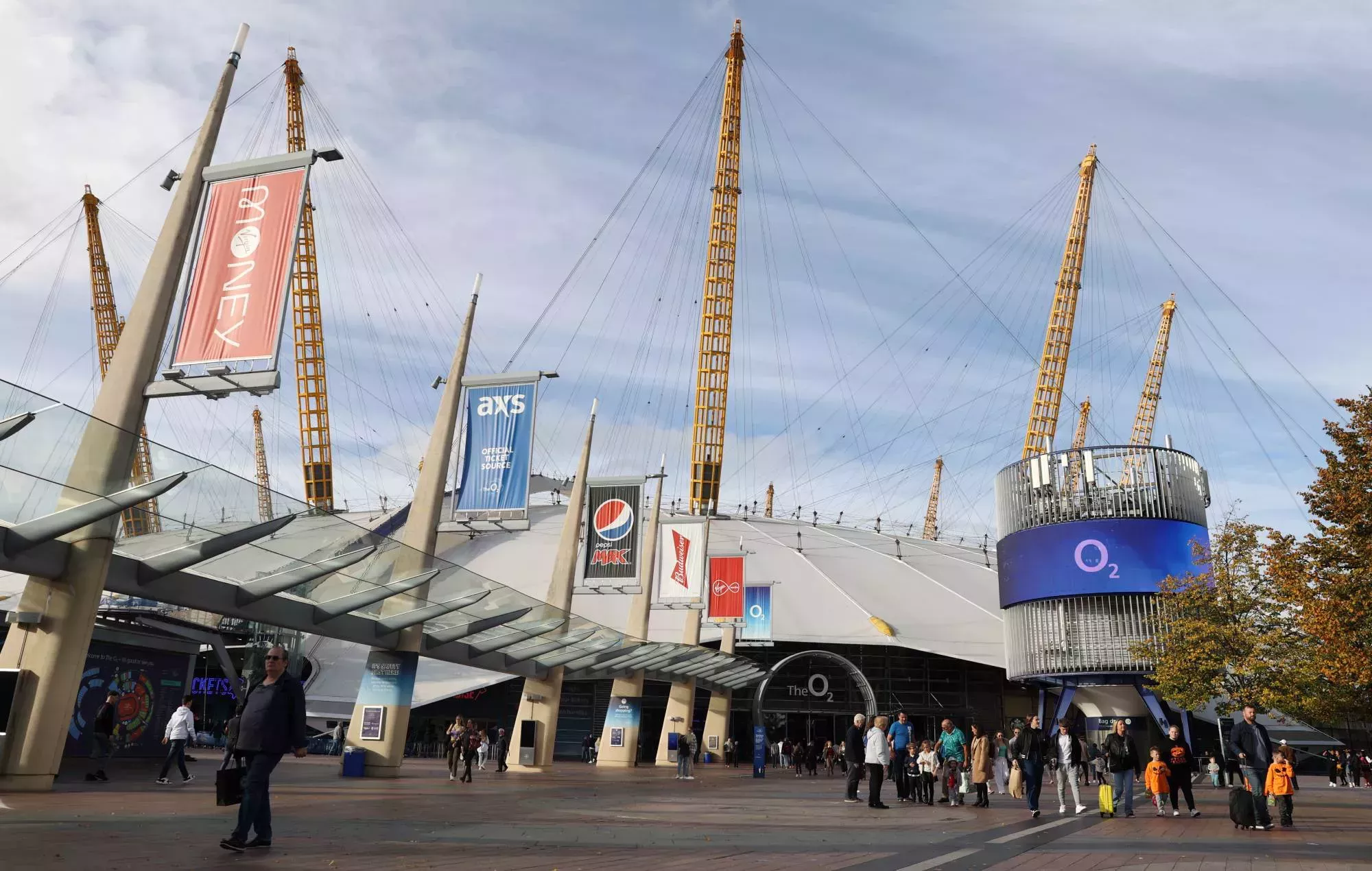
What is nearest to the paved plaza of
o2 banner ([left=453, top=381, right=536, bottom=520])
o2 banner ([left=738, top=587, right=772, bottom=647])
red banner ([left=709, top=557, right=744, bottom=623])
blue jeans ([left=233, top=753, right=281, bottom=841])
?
blue jeans ([left=233, top=753, right=281, bottom=841])

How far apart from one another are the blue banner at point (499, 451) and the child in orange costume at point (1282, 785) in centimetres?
1570

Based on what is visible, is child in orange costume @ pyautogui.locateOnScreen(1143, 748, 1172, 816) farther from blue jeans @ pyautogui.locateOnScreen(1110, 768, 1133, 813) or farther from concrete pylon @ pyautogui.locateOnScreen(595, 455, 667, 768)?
concrete pylon @ pyautogui.locateOnScreen(595, 455, 667, 768)

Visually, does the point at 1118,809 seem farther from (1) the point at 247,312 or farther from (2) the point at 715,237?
(2) the point at 715,237

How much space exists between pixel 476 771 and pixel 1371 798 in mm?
23115

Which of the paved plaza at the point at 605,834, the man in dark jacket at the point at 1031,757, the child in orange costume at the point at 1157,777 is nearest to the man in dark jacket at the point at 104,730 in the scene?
the paved plaza at the point at 605,834

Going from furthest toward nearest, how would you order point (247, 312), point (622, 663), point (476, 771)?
point (622, 663) → point (476, 771) → point (247, 312)

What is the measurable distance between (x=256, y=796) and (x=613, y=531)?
84.8 ft

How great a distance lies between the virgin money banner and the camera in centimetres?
3953

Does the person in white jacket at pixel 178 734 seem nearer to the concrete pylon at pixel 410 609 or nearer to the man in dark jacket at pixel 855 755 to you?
the concrete pylon at pixel 410 609

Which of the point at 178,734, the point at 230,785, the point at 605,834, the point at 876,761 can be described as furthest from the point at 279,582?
the point at 876,761

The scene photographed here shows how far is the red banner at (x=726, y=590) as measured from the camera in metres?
44.8

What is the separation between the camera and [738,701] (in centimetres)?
6216

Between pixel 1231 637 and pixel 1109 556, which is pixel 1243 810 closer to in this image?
pixel 1231 637

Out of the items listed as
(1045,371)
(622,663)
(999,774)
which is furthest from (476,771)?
(1045,371)
